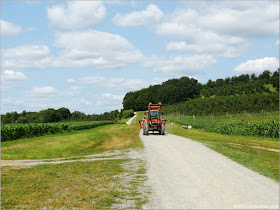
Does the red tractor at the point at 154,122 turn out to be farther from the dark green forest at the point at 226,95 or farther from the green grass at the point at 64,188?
the dark green forest at the point at 226,95

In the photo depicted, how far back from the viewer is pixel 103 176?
1191cm

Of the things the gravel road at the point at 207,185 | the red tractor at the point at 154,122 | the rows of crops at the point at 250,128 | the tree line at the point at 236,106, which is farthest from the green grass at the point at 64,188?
the tree line at the point at 236,106

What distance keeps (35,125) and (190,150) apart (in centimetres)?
2707

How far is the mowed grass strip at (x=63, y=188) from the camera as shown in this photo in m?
8.18

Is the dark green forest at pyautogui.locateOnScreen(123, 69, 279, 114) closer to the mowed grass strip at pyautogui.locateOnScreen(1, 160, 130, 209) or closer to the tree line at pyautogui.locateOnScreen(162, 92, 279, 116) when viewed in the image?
the tree line at pyautogui.locateOnScreen(162, 92, 279, 116)

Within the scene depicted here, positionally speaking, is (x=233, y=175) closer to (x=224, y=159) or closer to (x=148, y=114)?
(x=224, y=159)

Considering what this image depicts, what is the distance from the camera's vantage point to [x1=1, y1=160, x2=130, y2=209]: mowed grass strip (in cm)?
818

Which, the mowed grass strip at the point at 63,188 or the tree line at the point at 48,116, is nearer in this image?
the mowed grass strip at the point at 63,188

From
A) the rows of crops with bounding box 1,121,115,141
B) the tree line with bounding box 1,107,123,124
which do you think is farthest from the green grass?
the tree line with bounding box 1,107,123,124

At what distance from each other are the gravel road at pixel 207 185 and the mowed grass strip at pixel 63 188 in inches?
63.2

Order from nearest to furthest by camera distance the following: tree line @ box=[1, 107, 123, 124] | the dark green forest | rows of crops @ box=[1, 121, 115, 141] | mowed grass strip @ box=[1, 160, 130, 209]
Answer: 1. mowed grass strip @ box=[1, 160, 130, 209]
2. rows of crops @ box=[1, 121, 115, 141]
3. the dark green forest
4. tree line @ box=[1, 107, 123, 124]

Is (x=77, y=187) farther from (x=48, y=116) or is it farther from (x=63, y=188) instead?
(x=48, y=116)

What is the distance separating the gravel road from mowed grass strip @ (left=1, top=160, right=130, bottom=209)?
5.27 ft

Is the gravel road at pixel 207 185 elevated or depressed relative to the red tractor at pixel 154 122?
depressed
